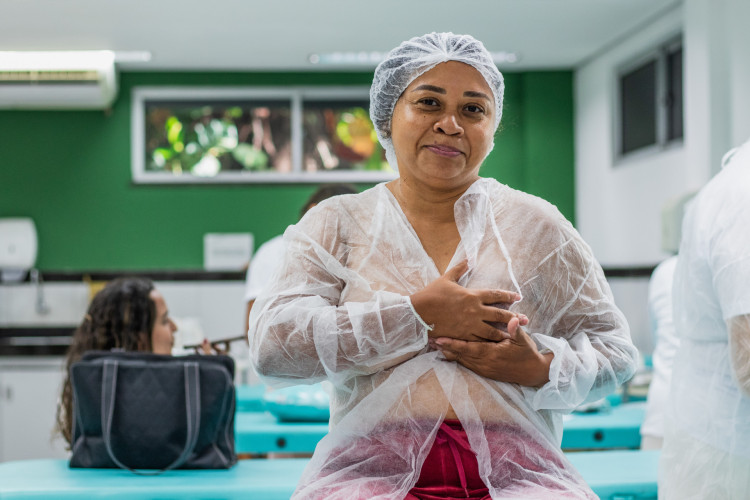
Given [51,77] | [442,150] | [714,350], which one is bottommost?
[714,350]

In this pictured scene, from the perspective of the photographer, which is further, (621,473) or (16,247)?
(16,247)

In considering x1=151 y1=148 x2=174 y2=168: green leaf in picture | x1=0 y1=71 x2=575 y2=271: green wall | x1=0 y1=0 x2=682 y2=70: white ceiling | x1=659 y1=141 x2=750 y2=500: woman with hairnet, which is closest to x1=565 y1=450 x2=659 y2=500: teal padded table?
x1=659 y1=141 x2=750 y2=500: woman with hairnet

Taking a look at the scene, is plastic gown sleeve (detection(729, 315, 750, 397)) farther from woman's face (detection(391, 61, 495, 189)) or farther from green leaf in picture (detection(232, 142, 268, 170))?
green leaf in picture (detection(232, 142, 268, 170))

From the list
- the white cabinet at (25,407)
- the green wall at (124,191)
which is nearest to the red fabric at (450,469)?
the white cabinet at (25,407)

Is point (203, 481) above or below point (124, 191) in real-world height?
below

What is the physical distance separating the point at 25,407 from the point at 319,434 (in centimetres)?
276

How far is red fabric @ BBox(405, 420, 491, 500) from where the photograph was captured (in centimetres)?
144

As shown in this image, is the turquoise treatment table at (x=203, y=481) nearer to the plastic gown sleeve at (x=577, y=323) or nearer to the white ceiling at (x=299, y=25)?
the plastic gown sleeve at (x=577, y=323)

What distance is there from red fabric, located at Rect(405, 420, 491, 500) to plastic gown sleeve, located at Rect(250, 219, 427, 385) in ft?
0.53

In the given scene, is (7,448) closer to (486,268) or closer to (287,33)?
(287,33)

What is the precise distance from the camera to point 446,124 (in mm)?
1511

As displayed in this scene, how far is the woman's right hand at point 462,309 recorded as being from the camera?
142 cm

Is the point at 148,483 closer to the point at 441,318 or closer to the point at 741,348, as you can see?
the point at 441,318

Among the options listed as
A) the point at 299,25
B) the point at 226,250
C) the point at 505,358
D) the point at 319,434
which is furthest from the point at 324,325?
the point at 226,250
